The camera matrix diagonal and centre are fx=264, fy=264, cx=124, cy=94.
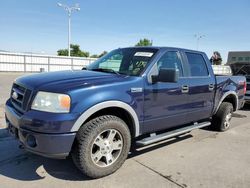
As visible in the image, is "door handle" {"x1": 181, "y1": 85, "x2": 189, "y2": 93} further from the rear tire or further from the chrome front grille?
the chrome front grille

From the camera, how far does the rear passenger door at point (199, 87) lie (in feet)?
15.6

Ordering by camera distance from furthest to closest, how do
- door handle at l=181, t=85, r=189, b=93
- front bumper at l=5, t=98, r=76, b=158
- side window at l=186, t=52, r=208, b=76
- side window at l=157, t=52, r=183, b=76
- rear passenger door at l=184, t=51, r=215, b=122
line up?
side window at l=186, t=52, r=208, b=76, rear passenger door at l=184, t=51, r=215, b=122, door handle at l=181, t=85, r=189, b=93, side window at l=157, t=52, r=183, b=76, front bumper at l=5, t=98, r=76, b=158

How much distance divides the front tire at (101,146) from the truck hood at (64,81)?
1.60ft

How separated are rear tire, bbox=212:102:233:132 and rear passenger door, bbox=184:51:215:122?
574 millimetres

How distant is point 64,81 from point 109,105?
25.8 inches

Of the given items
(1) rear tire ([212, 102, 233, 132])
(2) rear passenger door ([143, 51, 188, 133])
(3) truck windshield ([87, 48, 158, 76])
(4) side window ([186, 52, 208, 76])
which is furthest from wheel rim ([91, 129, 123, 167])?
(1) rear tire ([212, 102, 233, 132])

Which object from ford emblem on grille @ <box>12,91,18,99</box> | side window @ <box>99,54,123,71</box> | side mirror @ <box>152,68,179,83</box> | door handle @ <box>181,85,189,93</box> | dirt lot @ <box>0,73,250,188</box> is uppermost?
side window @ <box>99,54,123,71</box>

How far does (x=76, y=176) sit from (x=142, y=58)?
2048 millimetres

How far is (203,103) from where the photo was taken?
5.06 meters

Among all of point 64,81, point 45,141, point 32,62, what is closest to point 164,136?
point 64,81

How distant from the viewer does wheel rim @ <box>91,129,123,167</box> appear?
3.49 meters

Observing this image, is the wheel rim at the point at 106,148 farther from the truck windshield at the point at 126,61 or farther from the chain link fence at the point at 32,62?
the chain link fence at the point at 32,62

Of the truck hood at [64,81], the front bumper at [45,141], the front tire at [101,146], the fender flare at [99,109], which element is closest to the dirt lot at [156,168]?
the front tire at [101,146]

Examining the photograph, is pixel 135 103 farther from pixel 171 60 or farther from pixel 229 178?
pixel 229 178
